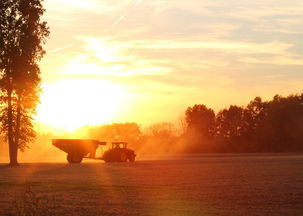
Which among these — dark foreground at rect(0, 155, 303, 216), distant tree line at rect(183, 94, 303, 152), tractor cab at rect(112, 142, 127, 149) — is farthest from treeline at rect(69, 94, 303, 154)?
dark foreground at rect(0, 155, 303, 216)

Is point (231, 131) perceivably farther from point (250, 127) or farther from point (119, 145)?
point (119, 145)

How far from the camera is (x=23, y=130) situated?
5269 cm

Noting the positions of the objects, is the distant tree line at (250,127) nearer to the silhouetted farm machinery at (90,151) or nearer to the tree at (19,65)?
the silhouetted farm machinery at (90,151)

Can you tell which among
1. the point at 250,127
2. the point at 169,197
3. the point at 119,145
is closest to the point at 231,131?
the point at 250,127

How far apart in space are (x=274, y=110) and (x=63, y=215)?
102 meters

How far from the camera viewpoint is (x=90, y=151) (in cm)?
6016

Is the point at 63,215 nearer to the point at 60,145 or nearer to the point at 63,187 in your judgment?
the point at 63,187

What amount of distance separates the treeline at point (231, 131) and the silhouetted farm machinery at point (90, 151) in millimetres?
55909

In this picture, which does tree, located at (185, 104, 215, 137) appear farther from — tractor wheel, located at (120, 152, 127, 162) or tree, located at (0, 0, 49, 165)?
tree, located at (0, 0, 49, 165)

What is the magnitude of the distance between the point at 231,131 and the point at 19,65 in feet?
289

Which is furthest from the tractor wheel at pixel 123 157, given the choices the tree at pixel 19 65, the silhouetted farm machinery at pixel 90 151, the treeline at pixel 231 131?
the treeline at pixel 231 131

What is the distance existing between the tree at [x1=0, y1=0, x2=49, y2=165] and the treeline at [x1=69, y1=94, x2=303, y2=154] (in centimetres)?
6684

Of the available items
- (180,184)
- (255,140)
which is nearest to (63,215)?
(180,184)

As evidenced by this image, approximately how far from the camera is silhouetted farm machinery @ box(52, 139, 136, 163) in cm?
5828
